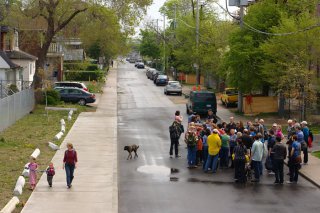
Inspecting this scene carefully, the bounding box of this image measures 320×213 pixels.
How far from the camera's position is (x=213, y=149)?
19.8 metres

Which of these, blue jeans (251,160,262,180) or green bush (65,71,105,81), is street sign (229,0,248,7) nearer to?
blue jeans (251,160,262,180)

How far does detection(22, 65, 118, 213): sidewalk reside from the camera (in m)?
15.0

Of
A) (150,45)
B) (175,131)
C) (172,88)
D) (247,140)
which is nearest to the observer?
(247,140)

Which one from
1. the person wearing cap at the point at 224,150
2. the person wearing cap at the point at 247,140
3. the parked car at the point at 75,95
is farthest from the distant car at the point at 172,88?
the person wearing cap at the point at 247,140

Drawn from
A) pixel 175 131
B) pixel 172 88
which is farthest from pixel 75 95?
pixel 175 131

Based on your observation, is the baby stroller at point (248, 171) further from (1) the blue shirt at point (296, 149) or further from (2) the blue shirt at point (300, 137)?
(2) the blue shirt at point (300, 137)

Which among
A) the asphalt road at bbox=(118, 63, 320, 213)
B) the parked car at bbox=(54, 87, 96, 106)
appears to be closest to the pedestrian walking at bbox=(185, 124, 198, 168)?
the asphalt road at bbox=(118, 63, 320, 213)

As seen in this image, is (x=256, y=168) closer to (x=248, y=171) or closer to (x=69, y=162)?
(x=248, y=171)

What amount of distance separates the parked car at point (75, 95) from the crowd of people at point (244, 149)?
2334 centimetres

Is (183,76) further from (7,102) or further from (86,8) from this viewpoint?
(7,102)

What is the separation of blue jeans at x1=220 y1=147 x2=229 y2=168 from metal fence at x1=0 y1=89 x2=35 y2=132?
13130mm

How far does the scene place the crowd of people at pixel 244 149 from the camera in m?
18.7

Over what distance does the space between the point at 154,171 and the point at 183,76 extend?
63608 millimetres

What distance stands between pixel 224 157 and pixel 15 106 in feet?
54.7
